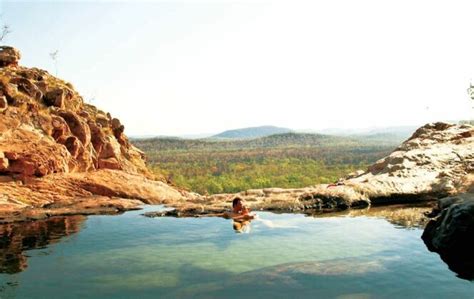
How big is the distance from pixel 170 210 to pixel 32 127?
530 inches

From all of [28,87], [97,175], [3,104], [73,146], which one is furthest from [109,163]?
[3,104]

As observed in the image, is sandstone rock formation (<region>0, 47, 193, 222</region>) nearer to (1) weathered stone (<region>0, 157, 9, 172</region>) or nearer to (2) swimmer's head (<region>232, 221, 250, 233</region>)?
(1) weathered stone (<region>0, 157, 9, 172</region>)

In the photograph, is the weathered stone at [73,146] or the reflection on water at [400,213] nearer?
the reflection on water at [400,213]

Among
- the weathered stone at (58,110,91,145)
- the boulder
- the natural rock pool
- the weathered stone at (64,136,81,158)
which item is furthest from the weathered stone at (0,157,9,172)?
the boulder

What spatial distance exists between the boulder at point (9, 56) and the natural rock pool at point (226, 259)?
21.4m

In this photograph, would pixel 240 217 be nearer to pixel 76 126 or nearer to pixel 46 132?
pixel 46 132

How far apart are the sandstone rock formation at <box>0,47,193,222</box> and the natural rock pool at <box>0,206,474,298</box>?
13.3 feet

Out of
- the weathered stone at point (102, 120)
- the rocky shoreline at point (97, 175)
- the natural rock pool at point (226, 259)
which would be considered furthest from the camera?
the weathered stone at point (102, 120)

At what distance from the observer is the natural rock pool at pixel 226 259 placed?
42.7ft

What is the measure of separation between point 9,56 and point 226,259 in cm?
3287

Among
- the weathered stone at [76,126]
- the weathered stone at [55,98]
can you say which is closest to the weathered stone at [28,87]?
the weathered stone at [55,98]

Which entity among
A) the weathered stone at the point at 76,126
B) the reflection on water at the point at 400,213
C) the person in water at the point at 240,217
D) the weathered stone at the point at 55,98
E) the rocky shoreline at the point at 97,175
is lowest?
the reflection on water at the point at 400,213

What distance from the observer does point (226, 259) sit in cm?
1655

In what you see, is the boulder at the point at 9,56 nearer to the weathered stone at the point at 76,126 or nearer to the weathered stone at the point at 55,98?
the weathered stone at the point at 55,98
